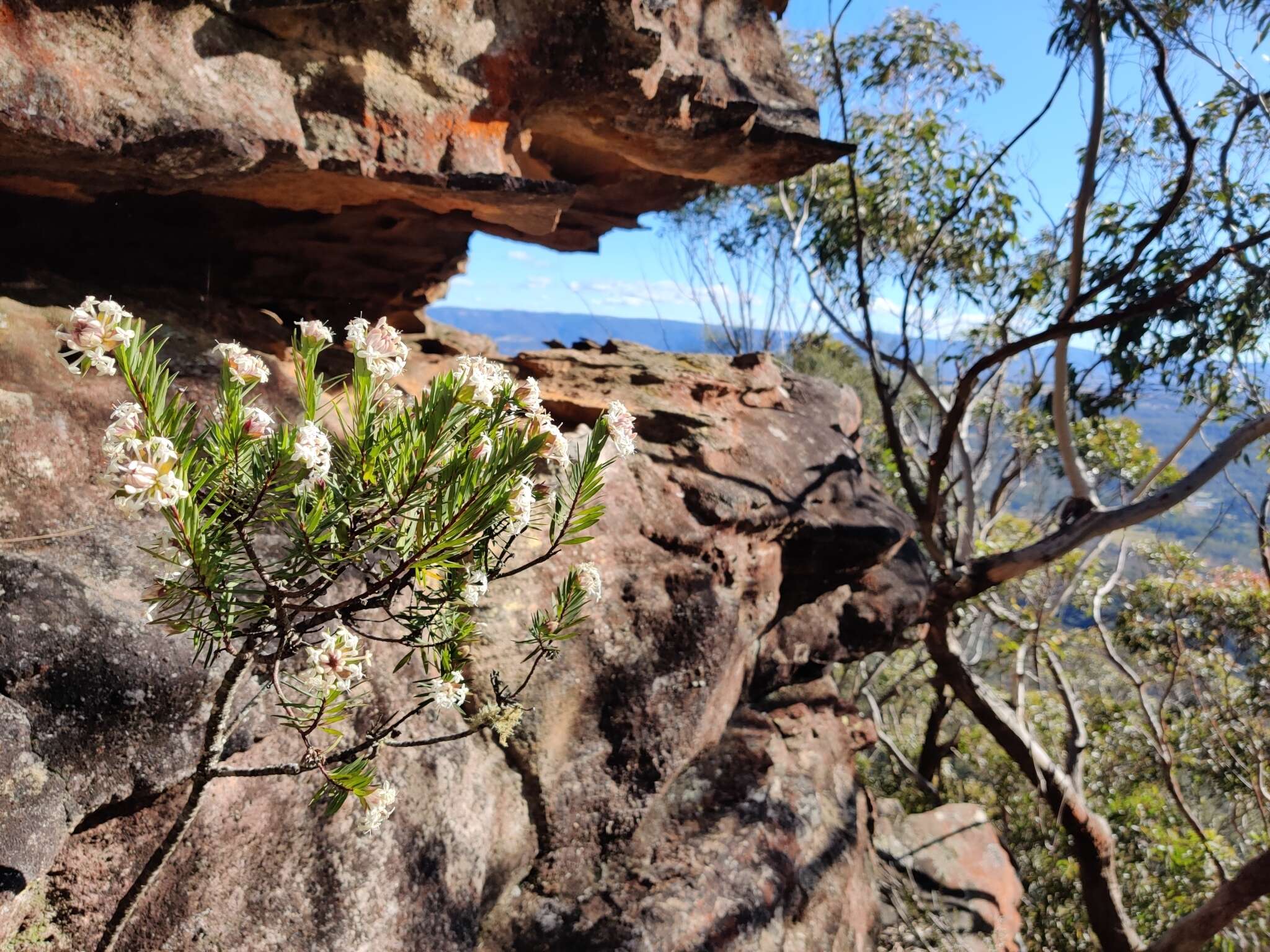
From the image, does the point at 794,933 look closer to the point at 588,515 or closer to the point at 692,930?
the point at 692,930

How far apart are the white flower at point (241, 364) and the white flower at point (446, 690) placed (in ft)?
2.57

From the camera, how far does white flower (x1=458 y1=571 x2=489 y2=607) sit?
1752mm

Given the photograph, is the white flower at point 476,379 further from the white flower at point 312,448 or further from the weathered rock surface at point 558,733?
the weathered rock surface at point 558,733

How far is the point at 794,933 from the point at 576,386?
3291 mm

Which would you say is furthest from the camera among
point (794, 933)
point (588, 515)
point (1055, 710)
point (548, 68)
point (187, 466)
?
point (1055, 710)

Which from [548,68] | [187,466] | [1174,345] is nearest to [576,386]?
[548,68]

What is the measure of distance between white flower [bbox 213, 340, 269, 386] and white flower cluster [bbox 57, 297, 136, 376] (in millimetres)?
154

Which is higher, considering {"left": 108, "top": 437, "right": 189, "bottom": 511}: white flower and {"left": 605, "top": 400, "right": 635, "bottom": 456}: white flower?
{"left": 605, "top": 400, "right": 635, "bottom": 456}: white flower

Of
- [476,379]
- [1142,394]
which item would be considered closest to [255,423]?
[476,379]

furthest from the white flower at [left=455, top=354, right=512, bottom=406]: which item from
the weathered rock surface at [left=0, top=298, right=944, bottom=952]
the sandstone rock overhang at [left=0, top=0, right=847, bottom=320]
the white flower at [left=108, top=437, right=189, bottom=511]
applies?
the sandstone rock overhang at [left=0, top=0, right=847, bottom=320]

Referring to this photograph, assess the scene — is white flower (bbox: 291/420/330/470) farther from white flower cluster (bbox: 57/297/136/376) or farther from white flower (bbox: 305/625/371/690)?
white flower (bbox: 305/625/371/690)

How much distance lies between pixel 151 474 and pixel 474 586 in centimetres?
70

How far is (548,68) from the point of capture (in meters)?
4.45

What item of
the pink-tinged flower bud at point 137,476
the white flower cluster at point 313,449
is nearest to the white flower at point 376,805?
the white flower cluster at point 313,449
